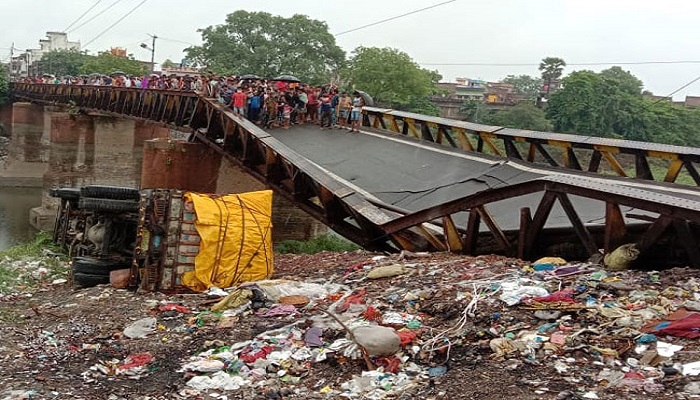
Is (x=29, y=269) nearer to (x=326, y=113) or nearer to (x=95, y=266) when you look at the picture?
(x=95, y=266)

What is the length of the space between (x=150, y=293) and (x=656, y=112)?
42.6m

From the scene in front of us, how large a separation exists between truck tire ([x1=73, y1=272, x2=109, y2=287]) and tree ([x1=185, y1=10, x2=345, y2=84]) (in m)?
59.6

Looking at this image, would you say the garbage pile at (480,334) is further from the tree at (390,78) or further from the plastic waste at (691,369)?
the tree at (390,78)

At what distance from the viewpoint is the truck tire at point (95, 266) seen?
8.91m

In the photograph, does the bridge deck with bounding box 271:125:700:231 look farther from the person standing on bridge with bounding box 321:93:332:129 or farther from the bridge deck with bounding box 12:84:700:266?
the person standing on bridge with bounding box 321:93:332:129

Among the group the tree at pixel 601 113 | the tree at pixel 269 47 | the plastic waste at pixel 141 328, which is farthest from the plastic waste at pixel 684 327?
the tree at pixel 269 47

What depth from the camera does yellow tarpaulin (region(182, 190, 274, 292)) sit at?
7984mm

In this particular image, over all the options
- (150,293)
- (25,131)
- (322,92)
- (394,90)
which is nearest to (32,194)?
(25,131)

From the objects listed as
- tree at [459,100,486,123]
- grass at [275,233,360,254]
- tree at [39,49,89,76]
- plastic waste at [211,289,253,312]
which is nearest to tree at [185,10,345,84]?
tree at [459,100,486,123]

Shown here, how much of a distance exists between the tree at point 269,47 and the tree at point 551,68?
20758mm

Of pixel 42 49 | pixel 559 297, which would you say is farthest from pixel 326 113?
pixel 42 49

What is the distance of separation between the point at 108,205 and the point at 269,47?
6193cm

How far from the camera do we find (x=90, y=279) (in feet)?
29.1

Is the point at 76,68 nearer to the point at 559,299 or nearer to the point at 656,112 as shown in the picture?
the point at 656,112
